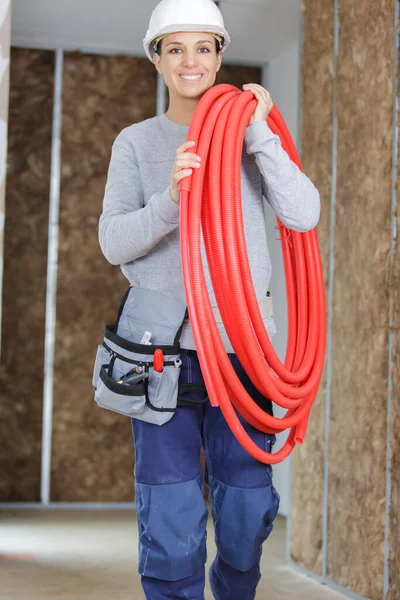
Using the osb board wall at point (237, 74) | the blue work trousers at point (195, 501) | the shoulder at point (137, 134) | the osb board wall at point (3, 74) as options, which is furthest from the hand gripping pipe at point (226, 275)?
the osb board wall at point (237, 74)

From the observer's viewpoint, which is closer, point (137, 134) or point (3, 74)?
point (137, 134)

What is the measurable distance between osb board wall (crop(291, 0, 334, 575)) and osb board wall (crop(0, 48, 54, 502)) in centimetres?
210

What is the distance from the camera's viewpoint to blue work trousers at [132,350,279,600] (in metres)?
2.14

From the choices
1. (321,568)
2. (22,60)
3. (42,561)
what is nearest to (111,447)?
(42,561)

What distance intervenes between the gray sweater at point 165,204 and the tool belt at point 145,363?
0.19ft

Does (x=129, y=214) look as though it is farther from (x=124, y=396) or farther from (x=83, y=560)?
(x=83, y=560)

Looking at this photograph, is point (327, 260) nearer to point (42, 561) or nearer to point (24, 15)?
point (42, 561)

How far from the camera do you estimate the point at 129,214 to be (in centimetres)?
216

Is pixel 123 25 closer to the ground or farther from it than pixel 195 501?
farther from it

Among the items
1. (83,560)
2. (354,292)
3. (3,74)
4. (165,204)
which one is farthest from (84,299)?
(165,204)

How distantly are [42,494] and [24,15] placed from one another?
114 inches

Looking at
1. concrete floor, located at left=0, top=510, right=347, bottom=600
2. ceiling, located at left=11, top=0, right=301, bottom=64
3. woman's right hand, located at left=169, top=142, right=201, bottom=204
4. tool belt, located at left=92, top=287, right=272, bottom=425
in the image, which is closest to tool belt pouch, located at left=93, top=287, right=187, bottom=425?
tool belt, located at left=92, top=287, right=272, bottom=425

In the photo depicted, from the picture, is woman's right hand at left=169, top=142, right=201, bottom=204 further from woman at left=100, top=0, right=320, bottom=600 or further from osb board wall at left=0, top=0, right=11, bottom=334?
osb board wall at left=0, top=0, right=11, bottom=334

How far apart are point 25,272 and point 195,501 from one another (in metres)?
3.49
